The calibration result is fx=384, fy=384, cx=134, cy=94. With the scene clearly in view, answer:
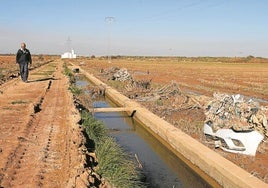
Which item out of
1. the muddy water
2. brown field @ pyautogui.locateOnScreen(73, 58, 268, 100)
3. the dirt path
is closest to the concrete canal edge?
the muddy water

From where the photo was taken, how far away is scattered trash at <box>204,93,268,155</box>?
817 cm

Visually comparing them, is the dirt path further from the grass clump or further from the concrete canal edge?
the concrete canal edge

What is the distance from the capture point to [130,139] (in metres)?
10.9

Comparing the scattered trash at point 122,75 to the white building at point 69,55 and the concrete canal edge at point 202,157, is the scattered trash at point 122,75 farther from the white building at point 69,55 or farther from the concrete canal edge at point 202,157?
the white building at point 69,55

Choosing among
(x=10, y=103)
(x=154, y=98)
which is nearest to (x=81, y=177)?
(x=10, y=103)

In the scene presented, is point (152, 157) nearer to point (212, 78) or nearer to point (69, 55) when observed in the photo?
point (212, 78)

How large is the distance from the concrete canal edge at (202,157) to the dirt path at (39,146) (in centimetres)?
239

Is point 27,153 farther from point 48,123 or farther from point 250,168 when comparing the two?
point 250,168

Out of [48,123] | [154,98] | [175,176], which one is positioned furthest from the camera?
[154,98]

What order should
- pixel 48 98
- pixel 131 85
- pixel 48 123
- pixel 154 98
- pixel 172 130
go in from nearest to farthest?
pixel 48 123 < pixel 172 130 < pixel 48 98 < pixel 154 98 < pixel 131 85

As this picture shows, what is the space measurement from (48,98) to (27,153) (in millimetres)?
8034

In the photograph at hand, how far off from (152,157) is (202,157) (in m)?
1.85

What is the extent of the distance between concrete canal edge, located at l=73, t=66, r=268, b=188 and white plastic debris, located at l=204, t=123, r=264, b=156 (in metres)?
0.67

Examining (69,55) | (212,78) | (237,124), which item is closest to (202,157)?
(237,124)
